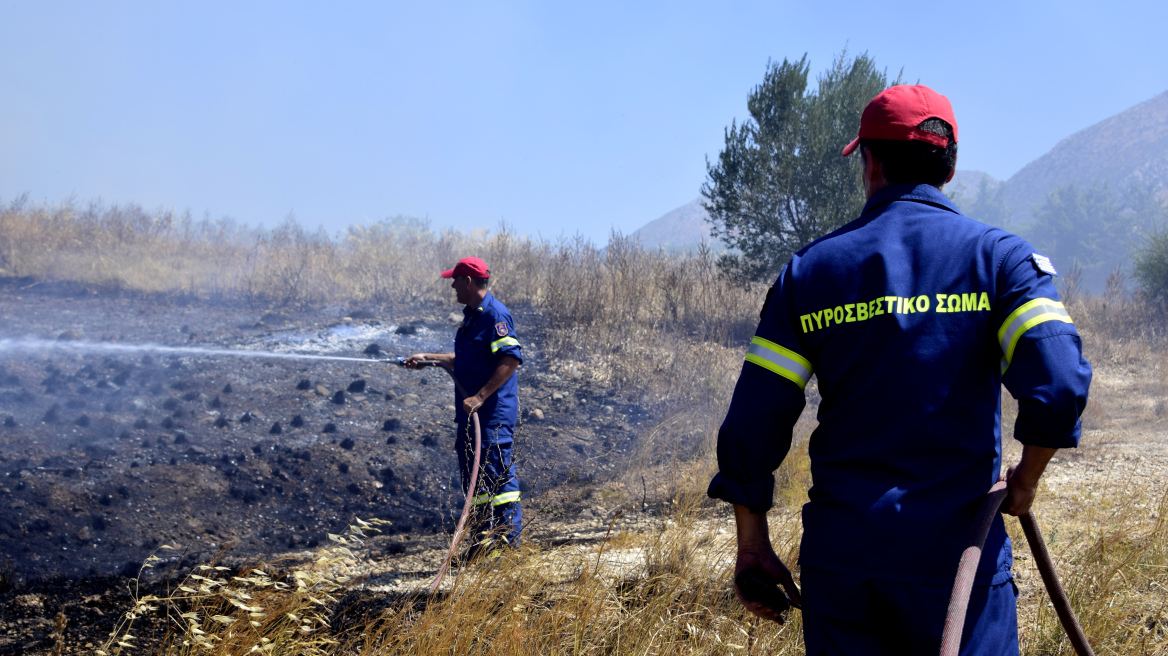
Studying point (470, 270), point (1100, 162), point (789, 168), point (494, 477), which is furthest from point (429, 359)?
point (1100, 162)

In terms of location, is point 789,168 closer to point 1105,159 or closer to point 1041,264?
point 1041,264

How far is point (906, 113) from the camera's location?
140cm

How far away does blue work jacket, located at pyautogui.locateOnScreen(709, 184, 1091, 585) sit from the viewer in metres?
1.23

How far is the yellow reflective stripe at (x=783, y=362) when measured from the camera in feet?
4.61

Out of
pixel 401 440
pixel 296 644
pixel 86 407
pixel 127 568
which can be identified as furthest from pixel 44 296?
pixel 296 644

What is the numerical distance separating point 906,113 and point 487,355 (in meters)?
3.24

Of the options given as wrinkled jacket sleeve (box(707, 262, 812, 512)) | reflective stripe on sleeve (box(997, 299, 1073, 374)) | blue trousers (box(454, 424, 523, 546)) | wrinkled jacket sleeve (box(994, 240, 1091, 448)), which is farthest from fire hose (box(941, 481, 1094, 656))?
blue trousers (box(454, 424, 523, 546))

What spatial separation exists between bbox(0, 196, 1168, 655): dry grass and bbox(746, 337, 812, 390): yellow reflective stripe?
1.24 meters

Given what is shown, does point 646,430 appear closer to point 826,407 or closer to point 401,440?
point 401,440

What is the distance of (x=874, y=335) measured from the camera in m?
1.32

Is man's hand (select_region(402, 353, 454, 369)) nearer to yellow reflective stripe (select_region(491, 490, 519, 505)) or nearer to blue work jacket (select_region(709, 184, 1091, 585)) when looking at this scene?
yellow reflective stripe (select_region(491, 490, 519, 505))

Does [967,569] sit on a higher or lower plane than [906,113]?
lower

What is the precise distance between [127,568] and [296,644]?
7.91ft

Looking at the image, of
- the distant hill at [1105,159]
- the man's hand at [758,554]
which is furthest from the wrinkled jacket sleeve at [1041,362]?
the distant hill at [1105,159]
